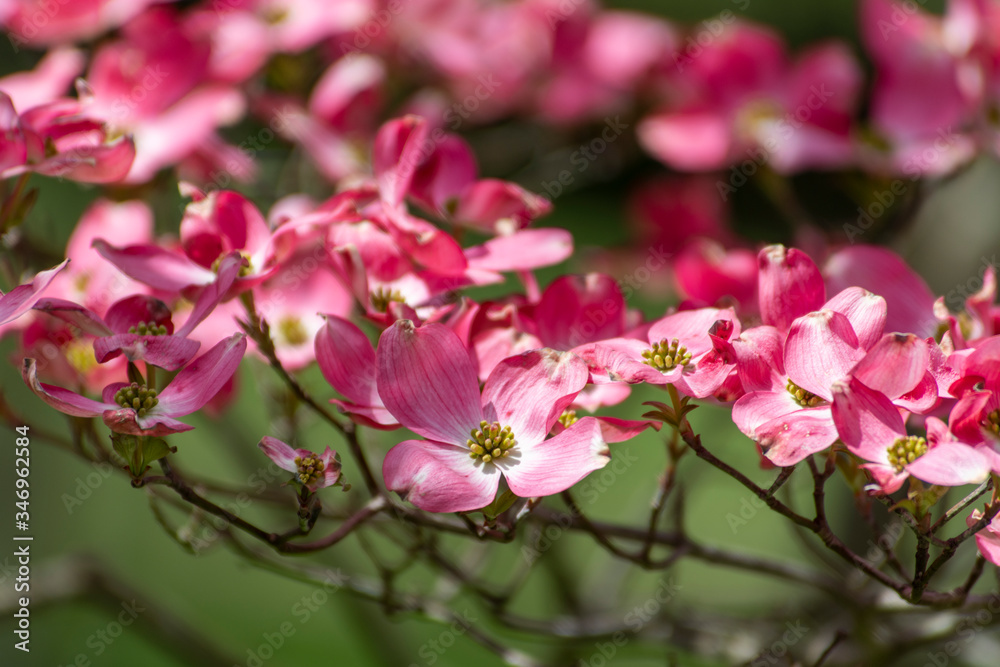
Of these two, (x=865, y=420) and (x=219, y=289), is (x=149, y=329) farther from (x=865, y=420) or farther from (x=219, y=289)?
(x=865, y=420)

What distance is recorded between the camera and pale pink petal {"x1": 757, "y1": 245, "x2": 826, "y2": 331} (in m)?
0.49

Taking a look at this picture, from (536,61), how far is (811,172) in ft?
9.56

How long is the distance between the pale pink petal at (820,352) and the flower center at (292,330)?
40 centimetres

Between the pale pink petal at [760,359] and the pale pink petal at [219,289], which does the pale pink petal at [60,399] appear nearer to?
the pale pink petal at [219,289]

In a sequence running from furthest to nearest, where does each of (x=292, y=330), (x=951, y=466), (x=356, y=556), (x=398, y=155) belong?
(x=356, y=556)
(x=292, y=330)
(x=398, y=155)
(x=951, y=466)

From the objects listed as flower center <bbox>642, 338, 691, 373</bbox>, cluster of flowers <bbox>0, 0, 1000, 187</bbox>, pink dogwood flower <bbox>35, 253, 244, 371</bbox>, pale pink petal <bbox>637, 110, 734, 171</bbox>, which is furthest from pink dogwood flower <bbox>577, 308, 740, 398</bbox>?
pale pink petal <bbox>637, 110, 734, 171</bbox>

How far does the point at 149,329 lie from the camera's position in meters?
0.52

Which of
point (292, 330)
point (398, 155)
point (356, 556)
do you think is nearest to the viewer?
point (398, 155)

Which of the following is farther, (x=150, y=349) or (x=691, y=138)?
(x=691, y=138)

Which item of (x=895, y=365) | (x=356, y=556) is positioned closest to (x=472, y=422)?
(x=895, y=365)

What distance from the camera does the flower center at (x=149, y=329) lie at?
518 millimetres

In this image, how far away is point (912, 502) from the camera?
44 cm

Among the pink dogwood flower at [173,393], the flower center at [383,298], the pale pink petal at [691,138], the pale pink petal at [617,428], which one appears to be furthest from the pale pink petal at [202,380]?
the pale pink petal at [691,138]

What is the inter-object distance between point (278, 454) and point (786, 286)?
0.96ft
